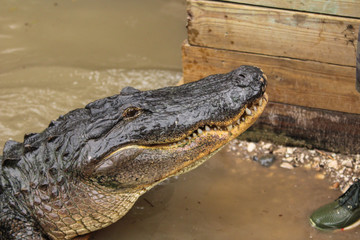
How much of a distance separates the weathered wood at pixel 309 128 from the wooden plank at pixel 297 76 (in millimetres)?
73

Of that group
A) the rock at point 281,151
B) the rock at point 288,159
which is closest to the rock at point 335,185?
the rock at point 288,159

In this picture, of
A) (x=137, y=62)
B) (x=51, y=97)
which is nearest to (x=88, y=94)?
(x=51, y=97)

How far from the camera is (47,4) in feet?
20.5

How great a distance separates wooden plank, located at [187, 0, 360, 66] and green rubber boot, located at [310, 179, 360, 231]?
102cm

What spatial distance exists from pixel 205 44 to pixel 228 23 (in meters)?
0.29

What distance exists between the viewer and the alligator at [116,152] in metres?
2.60

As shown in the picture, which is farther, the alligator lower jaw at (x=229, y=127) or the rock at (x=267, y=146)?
the rock at (x=267, y=146)

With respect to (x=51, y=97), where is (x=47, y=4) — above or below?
above

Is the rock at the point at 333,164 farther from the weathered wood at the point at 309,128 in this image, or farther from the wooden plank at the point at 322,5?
the wooden plank at the point at 322,5

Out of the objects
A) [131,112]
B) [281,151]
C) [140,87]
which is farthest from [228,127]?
[140,87]

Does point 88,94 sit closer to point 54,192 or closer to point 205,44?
point 205,44

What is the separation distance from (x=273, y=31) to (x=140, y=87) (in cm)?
184

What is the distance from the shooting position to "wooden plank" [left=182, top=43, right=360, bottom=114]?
341 centimetres

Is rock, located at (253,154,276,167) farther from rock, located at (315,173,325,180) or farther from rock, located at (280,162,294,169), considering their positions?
rock, located at (315,173,325,180)
